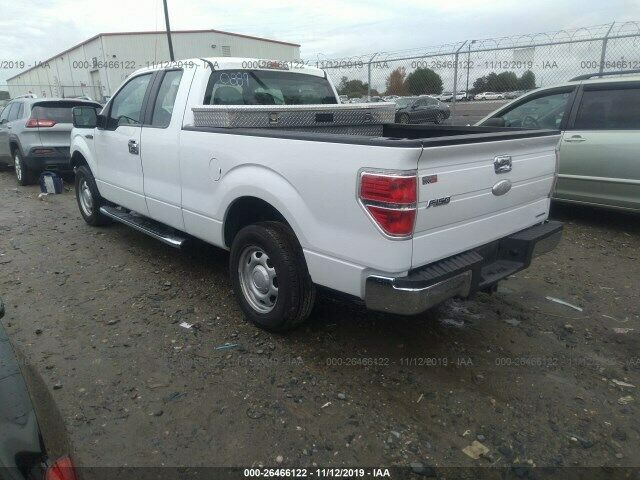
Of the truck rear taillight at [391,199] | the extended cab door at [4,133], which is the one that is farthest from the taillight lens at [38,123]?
the truck rear taillight at [391,199]

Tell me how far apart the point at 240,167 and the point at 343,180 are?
1.00m

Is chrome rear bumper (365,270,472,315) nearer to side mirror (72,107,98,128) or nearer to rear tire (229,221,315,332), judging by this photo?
rear tire (229,221,315,332)

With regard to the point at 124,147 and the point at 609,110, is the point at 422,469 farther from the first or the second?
the point at 609,110

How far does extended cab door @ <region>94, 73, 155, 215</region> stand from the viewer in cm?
459

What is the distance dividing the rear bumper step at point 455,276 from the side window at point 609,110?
2.98m

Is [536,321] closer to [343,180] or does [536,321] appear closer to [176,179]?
[343,180]

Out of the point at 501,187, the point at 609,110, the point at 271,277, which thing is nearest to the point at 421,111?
the point at 609,110

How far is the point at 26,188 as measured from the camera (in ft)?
31.1

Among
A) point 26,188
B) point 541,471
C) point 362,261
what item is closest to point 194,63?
point 362,261

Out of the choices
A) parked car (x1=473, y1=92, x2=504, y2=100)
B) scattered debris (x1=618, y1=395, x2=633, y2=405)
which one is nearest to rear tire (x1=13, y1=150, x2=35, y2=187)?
parked car (x1=473, y1=92, x2=504, y2=100)

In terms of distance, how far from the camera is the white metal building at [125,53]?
34.8 metres

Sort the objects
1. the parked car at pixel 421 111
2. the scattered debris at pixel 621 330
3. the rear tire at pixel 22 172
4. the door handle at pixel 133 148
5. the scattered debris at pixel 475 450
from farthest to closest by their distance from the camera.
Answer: the parked car at pixel 421 111 → the rear tire at pixel 22 172 → the door handle at pixel 133 148 → the scattered debris at pixel 621 330 → the scattered debris at pixel 475 450

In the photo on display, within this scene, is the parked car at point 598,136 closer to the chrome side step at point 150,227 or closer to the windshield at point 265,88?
the windshield at point 265,88

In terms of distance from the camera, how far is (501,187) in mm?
2951
